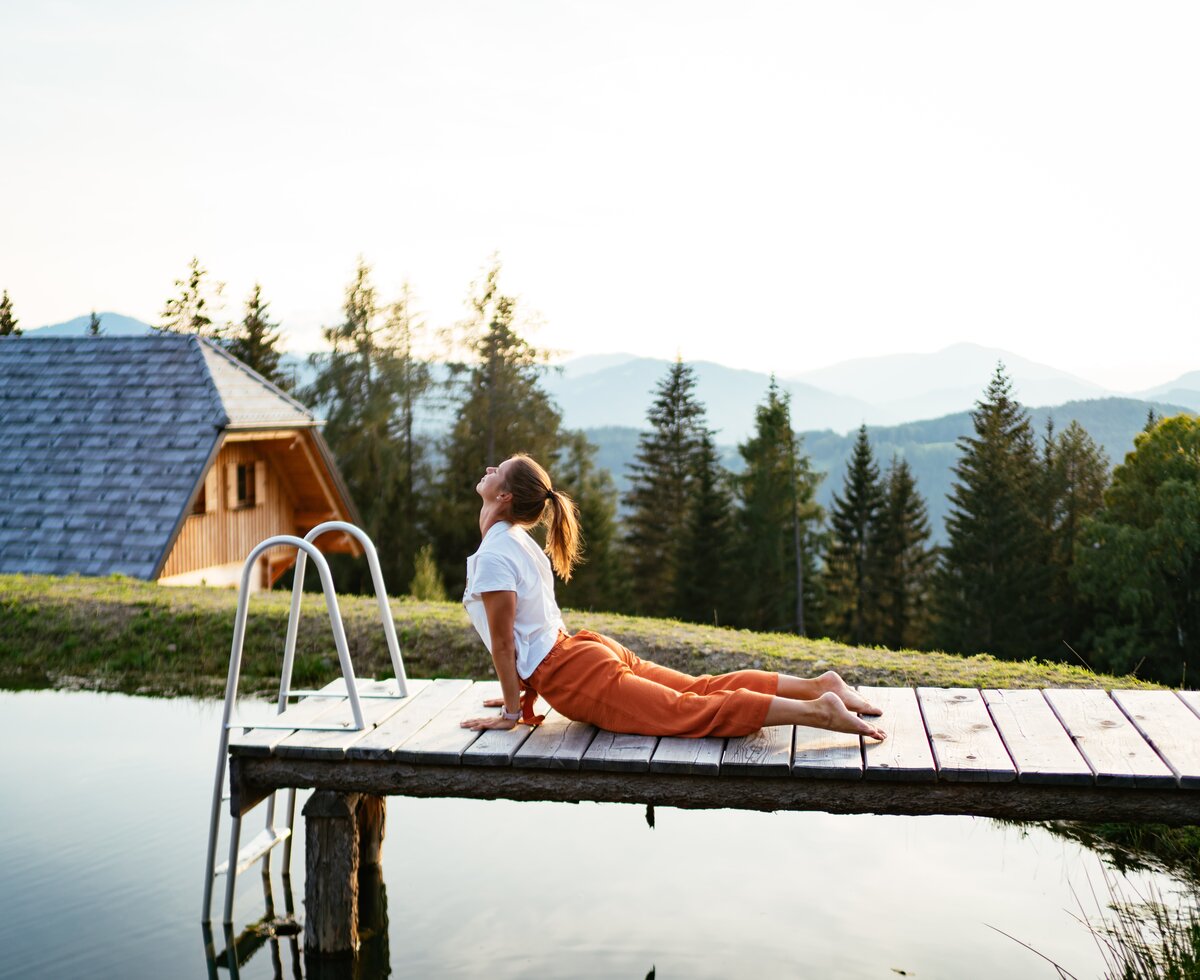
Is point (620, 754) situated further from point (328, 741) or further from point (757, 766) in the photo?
point (328, 741)

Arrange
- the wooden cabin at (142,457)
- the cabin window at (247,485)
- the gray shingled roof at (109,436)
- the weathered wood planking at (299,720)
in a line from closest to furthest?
the weathered wood planking at (299,720) < the gray shingled roof at (109,436) < the wooden cabin at (142,457) < the cabin window at (247,485)

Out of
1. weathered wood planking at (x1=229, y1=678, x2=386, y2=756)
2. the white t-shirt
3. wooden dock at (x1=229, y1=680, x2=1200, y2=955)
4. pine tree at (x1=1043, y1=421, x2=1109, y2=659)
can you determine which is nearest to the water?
wooden dock at (x1=229, y1=680, x2=1200, y2=955)

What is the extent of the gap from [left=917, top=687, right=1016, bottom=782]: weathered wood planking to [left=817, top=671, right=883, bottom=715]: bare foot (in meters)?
0.26

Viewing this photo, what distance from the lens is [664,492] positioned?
47.9m

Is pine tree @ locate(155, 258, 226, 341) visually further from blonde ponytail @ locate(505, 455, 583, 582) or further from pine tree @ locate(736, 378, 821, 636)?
blonde ponytail @ locate(505, 455, 583, 582)

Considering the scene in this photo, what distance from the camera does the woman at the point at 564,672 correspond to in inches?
181

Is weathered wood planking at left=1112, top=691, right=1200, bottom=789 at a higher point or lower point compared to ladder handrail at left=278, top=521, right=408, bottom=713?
lower

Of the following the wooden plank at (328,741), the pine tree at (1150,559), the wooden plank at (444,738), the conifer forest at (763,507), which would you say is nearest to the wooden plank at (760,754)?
the wooden plank at (444,738)

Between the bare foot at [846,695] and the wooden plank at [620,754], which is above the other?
the bare foot at [846,695]

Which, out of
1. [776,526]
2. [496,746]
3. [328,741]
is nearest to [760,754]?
[496,746]

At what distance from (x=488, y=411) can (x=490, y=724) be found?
3502cm

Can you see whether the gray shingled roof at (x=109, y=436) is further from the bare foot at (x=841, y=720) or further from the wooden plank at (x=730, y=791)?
the bare foot at (x=841, y=720)

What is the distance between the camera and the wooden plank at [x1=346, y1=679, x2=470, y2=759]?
456 centimetres

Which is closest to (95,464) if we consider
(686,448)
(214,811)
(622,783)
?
(214,811)
